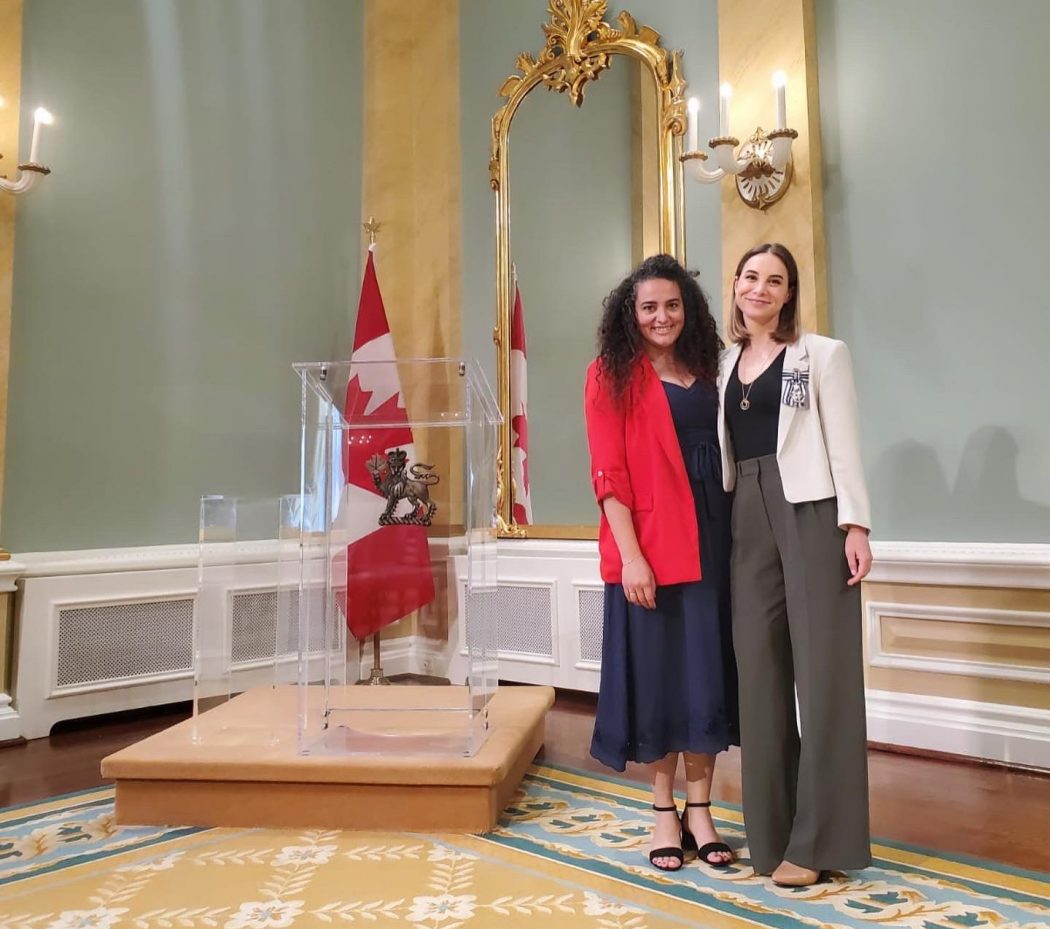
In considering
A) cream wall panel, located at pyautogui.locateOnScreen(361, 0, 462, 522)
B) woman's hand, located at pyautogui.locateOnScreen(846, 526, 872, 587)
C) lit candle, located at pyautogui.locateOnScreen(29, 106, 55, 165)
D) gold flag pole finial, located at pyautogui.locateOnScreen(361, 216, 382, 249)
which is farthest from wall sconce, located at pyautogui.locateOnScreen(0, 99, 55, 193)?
woman's hand, located at pyautogui.locateOnScreen(846, 526, 872, 587)

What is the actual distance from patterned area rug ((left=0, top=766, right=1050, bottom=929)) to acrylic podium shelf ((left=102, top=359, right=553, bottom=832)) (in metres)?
0.08

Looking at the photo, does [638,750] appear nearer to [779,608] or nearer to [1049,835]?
[779,608]

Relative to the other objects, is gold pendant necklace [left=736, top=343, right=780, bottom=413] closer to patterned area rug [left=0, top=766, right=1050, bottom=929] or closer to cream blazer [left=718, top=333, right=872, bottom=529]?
cream blazer [left=718, top=333, right=872, bottom=529]

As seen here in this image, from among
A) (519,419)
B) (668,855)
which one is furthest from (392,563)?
(519,419)

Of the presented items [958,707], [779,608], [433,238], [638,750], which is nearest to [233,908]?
[638,750]

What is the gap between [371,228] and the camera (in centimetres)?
423

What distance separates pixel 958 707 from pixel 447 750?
1600mm

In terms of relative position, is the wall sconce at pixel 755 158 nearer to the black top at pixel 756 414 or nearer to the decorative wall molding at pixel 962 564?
the decorative wall molding at pixel 962 564

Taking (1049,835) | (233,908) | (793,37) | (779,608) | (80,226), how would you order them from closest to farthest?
(233,908) < (779,608) < (1049,835) < (793,37) < (80,226)

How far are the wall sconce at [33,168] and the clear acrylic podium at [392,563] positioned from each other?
1.69 m

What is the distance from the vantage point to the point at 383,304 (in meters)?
4.17

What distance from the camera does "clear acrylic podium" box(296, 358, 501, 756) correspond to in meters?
2.10

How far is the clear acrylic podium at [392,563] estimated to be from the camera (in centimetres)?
210

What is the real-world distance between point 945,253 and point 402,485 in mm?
1966
